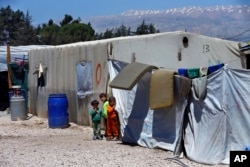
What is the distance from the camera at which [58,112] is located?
1551 cm

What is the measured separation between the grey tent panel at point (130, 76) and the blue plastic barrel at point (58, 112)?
485cm

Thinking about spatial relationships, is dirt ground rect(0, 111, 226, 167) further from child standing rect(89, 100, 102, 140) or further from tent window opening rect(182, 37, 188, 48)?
tent window opening rect(182, 37, 188, 48)

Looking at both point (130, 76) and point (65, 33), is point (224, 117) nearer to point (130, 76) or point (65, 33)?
point (130, 76)

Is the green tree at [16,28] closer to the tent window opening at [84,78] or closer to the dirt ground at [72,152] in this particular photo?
the tent window opening at [84,78]

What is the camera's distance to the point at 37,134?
1435 centimetres

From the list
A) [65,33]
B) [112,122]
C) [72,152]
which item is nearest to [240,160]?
[72,152]

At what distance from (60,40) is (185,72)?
147 ft

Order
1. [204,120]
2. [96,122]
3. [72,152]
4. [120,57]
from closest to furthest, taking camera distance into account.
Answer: [204,120]
[72,152]
[96,122]
[120,57]

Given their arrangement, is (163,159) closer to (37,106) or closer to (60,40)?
(37,106)

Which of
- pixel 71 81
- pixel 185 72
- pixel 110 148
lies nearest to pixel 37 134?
pixel 71 81

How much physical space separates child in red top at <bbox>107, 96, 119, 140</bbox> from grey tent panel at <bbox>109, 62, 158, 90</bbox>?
133cm

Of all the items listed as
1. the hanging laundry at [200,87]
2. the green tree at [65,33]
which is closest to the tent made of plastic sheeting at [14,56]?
the hanging laundry at [200,87]

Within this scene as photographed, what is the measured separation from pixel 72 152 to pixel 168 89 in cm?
245

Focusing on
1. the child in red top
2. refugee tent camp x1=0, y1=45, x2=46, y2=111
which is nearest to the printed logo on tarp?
the child in red top
